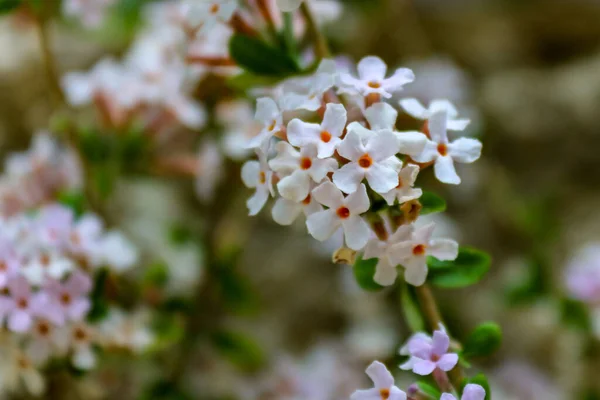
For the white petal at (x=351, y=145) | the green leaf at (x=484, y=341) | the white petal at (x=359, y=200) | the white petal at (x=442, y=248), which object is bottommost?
the green leaf at (x=484, y=341)

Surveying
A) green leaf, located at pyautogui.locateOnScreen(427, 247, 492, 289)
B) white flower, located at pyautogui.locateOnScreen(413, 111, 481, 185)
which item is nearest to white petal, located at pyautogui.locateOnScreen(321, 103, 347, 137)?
white flower, located at pyautogui.locateOnScreen(413, 111, 481, 185)

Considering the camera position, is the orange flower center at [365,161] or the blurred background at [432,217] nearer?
the orange flower center at [365,161]

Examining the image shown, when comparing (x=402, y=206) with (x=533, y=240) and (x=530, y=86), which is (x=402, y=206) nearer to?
(x=533, y=240)

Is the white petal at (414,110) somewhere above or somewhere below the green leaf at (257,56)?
below

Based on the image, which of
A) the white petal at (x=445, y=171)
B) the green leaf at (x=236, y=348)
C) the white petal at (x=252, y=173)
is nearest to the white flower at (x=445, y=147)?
the white petal at (x=445, y=171)

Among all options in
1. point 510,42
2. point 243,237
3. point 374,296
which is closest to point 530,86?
point 510,42

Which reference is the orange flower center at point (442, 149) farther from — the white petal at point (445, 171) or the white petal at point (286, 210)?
the white petal at point (286, 210)

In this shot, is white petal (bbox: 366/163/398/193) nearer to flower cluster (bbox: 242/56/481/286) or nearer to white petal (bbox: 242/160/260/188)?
flower cluster (bbox: 242/56/481/286)
